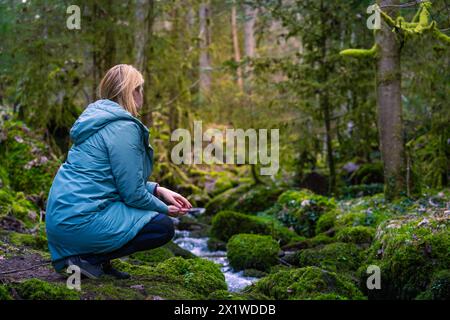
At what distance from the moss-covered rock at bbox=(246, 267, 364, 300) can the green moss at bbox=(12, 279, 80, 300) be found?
1.64 m

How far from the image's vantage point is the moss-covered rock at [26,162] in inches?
355

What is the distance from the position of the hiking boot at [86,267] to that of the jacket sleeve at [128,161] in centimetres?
57

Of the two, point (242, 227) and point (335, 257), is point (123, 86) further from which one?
point (242, 227)

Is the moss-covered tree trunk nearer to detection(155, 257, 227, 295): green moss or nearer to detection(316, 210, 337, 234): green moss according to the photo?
detection(316, 210, 337, 234): green moss

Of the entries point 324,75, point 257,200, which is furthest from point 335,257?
point 324,75

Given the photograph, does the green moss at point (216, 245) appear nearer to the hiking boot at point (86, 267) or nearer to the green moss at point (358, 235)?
the green moss at point (358, 235)

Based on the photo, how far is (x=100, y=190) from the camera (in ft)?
13.5

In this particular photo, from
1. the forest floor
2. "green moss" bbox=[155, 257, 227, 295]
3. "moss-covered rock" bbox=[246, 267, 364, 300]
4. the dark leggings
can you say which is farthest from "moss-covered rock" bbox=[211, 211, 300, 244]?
the dark leggings

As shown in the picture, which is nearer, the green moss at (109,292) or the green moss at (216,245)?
the green moss at (109,292)

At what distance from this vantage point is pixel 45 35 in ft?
33.0

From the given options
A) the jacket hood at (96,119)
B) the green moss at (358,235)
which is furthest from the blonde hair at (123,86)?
the green moss at (358,235)
